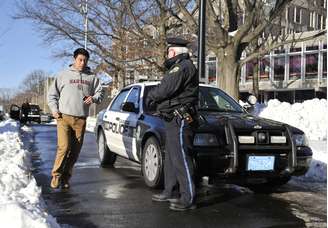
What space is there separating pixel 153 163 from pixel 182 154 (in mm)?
1259

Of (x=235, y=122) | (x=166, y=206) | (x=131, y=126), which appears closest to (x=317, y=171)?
(x=235, y=122)

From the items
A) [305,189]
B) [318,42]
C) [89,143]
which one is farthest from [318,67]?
[305,189]

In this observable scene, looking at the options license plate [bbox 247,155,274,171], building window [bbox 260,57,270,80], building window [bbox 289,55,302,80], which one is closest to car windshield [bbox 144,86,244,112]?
license plate [bbox 247,155,274,171]

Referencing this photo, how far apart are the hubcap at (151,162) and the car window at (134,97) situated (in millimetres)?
1228

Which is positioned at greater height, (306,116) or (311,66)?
(311,66)

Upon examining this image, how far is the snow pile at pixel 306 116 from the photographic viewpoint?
53.8 ft

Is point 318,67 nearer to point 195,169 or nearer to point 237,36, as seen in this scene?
point 237,36

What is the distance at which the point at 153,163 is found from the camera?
305 inches

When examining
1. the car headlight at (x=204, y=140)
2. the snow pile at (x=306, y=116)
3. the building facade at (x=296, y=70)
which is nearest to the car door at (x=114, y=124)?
the car headlight at (x=204, y=140)

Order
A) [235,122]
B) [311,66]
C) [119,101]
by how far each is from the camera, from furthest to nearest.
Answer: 1. [311,66]
2. [119,101]
3. [235,122]

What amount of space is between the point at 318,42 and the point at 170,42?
41.7 metres

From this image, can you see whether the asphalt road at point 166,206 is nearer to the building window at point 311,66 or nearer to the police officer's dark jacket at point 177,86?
the police officer's dark jacket at point 177,86

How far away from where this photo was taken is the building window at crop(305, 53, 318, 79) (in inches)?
1832

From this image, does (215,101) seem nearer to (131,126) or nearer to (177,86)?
(131,126)
